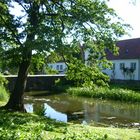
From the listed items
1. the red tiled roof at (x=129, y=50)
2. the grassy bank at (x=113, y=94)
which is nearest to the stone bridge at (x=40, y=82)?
the grassy bank at (x=113, y=94)

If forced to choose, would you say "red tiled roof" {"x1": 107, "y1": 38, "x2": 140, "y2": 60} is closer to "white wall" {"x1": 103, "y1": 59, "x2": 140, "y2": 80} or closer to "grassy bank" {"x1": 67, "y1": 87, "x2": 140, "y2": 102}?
"white wall" {"x1": 103, "y1": 59, "x2": 140, "y2": 80}

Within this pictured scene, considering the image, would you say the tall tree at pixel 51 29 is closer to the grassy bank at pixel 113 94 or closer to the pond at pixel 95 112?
the pond at pixel 95 112

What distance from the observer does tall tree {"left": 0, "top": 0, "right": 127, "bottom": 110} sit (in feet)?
51.4

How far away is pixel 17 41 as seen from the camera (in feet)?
55.1

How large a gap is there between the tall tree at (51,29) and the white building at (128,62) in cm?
3373

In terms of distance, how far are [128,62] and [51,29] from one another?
131 feet

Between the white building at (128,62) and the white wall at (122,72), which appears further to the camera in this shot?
the white building at (128,62)

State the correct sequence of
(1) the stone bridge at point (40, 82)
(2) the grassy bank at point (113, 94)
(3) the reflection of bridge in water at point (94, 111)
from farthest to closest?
1. (1) the stone bridge at point (40, 82)
2. (2) the grassy bank at point (113, 94)
3. (3) the reflection of bridge in water at point (94, 111)

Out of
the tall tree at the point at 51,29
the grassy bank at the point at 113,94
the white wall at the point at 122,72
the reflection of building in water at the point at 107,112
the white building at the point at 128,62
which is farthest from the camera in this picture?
the white building at the point at 128,62

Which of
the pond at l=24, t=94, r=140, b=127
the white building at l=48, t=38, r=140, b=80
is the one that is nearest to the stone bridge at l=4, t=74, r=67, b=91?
the white building at l=48, t=38, r=140, b=80

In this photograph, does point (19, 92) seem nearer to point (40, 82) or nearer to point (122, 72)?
point (40, 82)

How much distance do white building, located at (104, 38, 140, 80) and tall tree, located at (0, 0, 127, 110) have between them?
33.7m

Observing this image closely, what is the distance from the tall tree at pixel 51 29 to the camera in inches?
617

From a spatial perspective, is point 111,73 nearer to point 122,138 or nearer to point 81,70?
point 81,70
